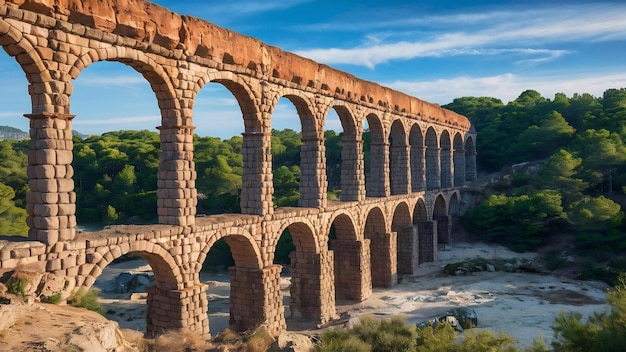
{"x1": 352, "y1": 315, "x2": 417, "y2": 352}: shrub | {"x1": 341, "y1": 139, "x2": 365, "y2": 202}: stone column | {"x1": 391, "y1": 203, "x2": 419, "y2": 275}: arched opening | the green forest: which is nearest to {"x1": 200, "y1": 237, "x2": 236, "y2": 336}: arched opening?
the green forest

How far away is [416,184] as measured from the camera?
32844 millimetres

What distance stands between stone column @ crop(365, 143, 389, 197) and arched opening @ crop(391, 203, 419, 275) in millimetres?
3728

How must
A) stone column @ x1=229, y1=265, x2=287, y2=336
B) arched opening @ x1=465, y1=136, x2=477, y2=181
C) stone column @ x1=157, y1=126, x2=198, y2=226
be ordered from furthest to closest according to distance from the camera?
arched opening @ x1=465, y1=136, x2=477, y2=181
stone column @ x1=229, y1=265, x2=287, y2=336
stone column @ x1=157, y1=126, x2=198, y2=226

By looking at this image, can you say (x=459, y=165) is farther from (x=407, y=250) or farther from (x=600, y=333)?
(x=600, y=333)

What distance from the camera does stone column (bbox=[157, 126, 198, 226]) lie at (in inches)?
519

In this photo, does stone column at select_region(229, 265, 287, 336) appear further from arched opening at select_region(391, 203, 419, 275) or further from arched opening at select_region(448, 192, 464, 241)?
arched opening at select_region(448, 192, 464, 241)

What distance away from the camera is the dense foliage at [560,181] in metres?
29.3

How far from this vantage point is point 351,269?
2334cm

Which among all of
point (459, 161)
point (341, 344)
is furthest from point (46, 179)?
point (459, 161)

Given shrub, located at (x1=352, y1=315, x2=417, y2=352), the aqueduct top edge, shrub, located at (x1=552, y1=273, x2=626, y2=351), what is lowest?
shrub, located at (x1=352, y1=315, x2=417, y2=352)

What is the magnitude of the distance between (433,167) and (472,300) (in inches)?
584

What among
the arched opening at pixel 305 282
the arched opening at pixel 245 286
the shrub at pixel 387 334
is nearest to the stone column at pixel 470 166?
the arched opening at pixel 305 282

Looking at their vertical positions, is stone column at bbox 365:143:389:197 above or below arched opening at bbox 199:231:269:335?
above

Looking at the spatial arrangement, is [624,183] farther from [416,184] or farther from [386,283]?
[386,283]
